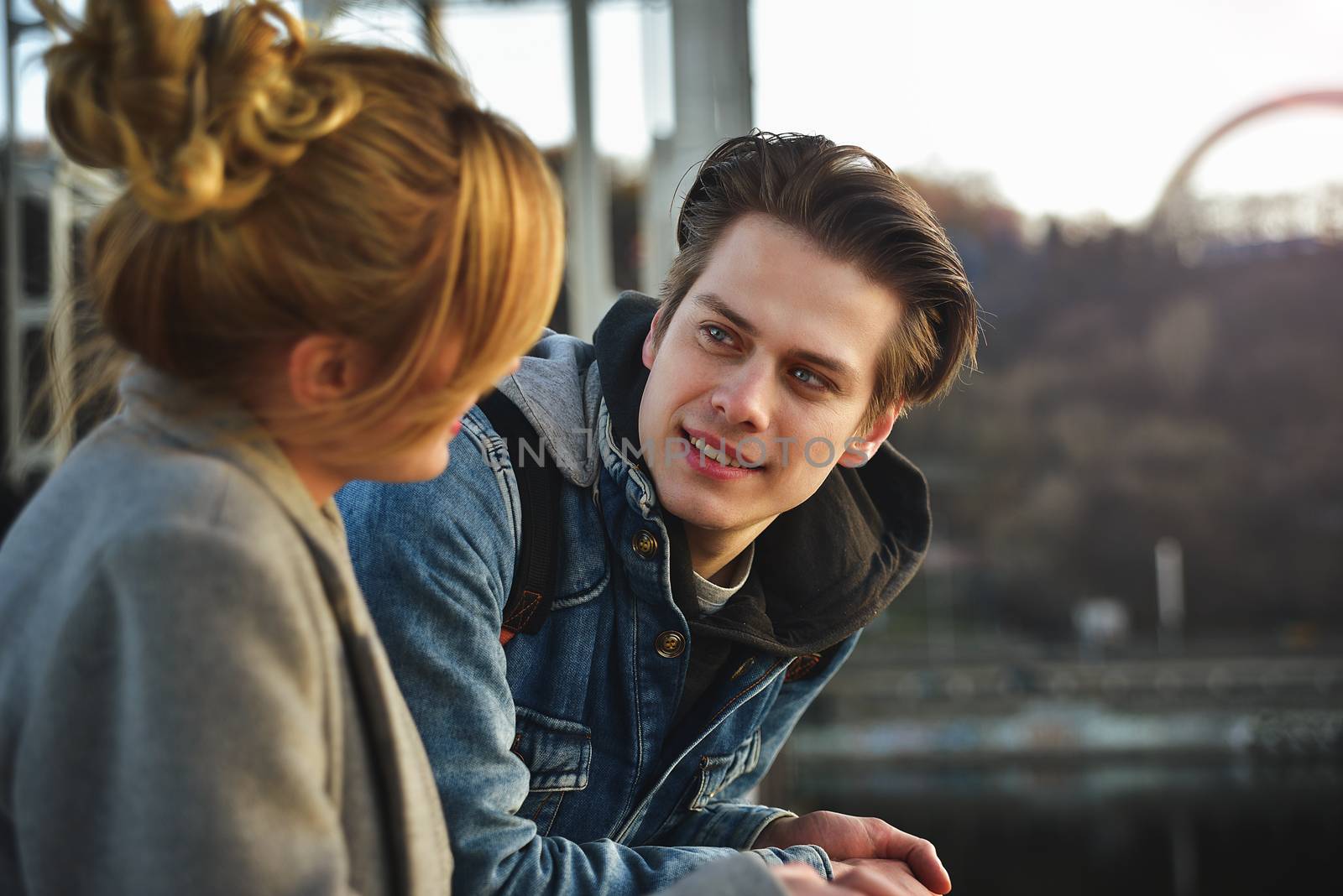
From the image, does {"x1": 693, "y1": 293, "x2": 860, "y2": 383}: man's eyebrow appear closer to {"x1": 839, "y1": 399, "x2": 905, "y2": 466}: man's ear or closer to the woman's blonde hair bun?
{"x1": 839, "y1": 399, "x2": 905, "y2": 466}: man's ear

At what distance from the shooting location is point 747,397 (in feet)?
4.81

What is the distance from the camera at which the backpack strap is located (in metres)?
1.36

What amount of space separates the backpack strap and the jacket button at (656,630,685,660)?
5.8 inches

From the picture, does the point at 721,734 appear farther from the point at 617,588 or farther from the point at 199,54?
the point at 199,54

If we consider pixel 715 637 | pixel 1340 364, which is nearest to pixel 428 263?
pixel 715 637

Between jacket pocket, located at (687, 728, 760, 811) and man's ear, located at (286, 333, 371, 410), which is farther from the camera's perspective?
jacket pocket, located at (687, 728, 760, 811)

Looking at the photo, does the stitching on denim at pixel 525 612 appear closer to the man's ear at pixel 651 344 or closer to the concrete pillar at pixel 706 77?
the man's ear at pixel 651 344

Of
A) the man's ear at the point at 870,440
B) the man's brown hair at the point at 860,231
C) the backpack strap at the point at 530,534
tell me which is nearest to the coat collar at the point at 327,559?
the backpack strap at the point at 530,534

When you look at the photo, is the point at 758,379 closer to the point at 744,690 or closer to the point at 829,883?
the point at 744,690

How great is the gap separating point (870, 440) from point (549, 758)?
2.00 ft

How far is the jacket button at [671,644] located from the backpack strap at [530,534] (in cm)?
15

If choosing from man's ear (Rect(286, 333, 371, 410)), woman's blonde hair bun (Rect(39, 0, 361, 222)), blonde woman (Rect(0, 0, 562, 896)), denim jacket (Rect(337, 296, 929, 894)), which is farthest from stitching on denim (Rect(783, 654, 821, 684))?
woman's blonde hair bun (Rect(39, 0, 361, 222))

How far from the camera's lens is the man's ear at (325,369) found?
3.06ft

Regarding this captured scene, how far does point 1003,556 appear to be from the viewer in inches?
1471
